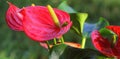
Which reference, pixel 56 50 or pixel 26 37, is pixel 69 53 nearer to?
pixel 56 50

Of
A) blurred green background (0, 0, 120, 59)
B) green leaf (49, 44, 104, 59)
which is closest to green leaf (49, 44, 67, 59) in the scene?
green leaf (49, 44, 104, 59)

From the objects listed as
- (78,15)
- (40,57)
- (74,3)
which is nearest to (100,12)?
(74,3)

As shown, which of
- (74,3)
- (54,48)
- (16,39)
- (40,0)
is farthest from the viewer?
(74,3)

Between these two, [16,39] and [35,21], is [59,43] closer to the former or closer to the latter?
[35,21]

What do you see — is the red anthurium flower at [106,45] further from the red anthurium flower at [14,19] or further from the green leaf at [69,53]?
the red anthurium flower at [14,19]

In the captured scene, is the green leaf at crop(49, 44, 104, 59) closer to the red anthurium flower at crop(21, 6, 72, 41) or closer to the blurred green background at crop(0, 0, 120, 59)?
the red anthurium flower at crop(21, 6, 72, 41)

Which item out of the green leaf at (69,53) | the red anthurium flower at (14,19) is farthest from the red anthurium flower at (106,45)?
the red anthurium flower at (14,19)
